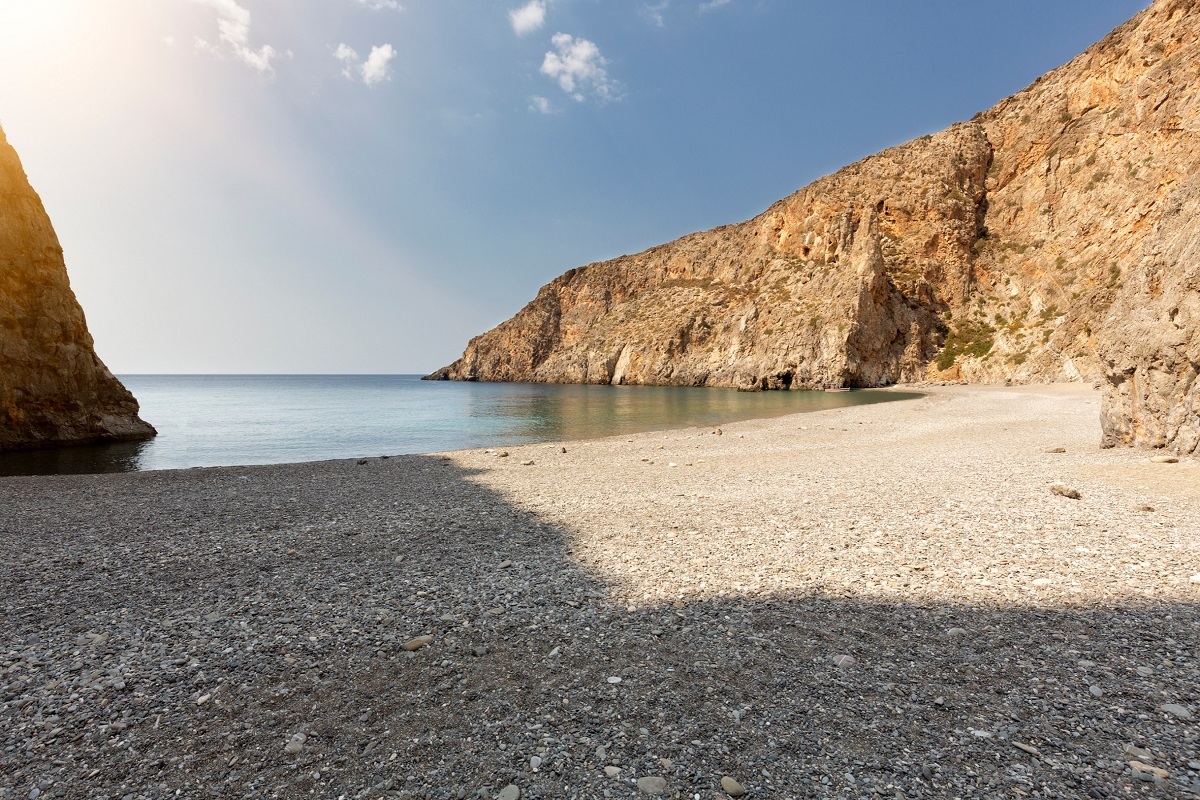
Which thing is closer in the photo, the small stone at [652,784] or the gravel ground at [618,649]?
the small stone at [652,784]

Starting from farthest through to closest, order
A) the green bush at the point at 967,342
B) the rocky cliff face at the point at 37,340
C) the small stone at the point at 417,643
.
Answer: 1. the green bush at the point at 967,342
2. the rocky cliff face at the point at 37,340
3. the small stone at the point at 417,643

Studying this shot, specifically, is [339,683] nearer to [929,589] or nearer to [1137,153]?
[929,589]

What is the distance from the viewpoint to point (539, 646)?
4.78m

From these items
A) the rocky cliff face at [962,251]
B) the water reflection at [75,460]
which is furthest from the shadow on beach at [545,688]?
the rocky cliff face at [962,251]

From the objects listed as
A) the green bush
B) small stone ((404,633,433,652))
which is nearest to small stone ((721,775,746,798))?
small stone ((404,633,433,652))

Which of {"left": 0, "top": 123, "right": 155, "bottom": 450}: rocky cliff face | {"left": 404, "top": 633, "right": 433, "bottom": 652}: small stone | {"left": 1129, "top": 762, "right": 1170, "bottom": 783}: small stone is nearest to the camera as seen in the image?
{"left": 1129, "top": 762, "right": 1170, "bottom": 783}: small stone

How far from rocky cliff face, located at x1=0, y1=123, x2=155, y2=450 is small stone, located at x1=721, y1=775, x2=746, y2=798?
33.7 metres

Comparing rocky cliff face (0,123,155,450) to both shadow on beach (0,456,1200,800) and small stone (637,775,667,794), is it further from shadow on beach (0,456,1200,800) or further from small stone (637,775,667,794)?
small stone (637,775,667,794)

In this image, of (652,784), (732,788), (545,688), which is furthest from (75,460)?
(732,788)

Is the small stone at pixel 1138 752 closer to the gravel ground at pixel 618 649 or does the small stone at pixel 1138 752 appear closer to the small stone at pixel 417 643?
the gravel ground at pixel 618 649

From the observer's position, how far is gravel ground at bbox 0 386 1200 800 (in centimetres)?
315

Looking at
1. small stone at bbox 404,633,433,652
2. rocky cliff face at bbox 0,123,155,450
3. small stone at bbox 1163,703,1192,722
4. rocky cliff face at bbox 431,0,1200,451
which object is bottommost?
small stone at bbox 404,633,433,652

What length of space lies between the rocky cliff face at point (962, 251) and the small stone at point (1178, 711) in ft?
225

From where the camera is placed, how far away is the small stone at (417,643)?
479 cm
